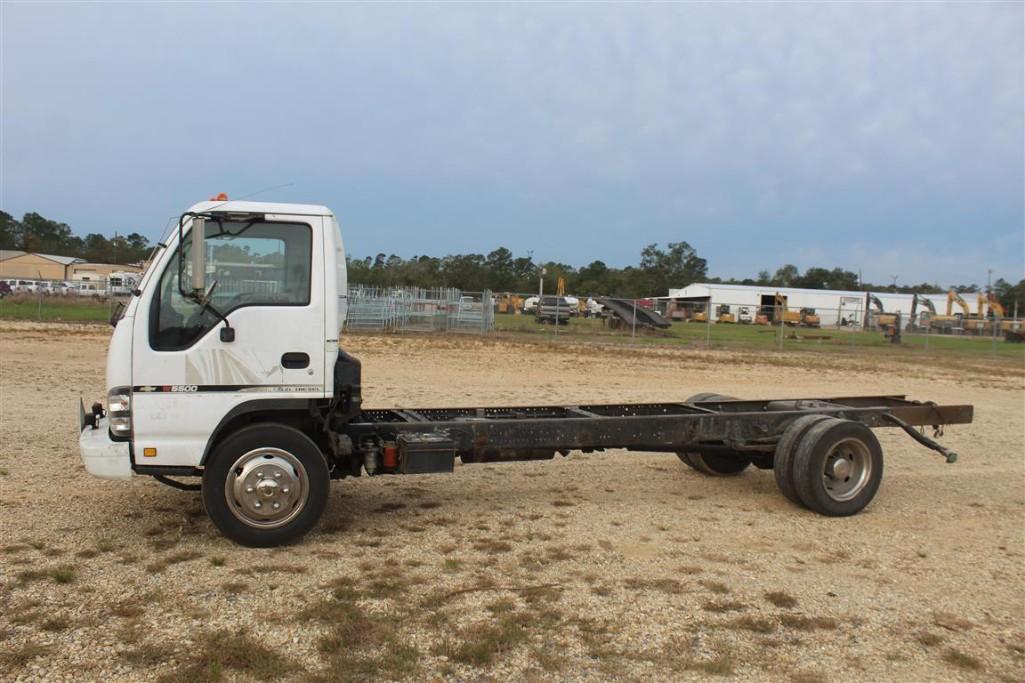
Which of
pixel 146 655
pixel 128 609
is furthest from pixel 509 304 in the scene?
pixel 146 655

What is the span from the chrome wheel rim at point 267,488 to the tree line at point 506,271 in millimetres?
55311

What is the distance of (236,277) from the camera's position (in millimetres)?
5242

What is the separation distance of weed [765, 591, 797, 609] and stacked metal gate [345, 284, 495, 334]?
82.3 ft

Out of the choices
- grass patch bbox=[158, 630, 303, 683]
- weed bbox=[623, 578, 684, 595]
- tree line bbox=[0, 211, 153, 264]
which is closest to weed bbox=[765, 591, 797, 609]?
weed bbox=[623, 578, 684, 595]

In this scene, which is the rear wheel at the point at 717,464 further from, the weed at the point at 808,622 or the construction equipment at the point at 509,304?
the construction equipment at the point at 509,304

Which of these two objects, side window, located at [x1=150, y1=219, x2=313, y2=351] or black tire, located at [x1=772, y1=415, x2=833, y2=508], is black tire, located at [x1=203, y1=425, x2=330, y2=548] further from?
black tire, located at [x1=772, y1=415, x2=833, y2=508]

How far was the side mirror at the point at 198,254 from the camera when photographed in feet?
15.6

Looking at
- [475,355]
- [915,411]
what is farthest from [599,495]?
[475,355]

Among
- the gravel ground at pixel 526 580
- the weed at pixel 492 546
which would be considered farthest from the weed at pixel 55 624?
the weed at pixel 492 546

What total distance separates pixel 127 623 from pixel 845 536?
5.28 meters

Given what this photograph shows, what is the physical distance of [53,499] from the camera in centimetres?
639

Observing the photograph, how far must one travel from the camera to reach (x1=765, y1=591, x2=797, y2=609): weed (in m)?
4.80

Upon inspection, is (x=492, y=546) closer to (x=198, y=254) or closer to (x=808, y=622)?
(x=808, y=622)

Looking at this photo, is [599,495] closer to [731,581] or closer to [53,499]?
[731,581]
